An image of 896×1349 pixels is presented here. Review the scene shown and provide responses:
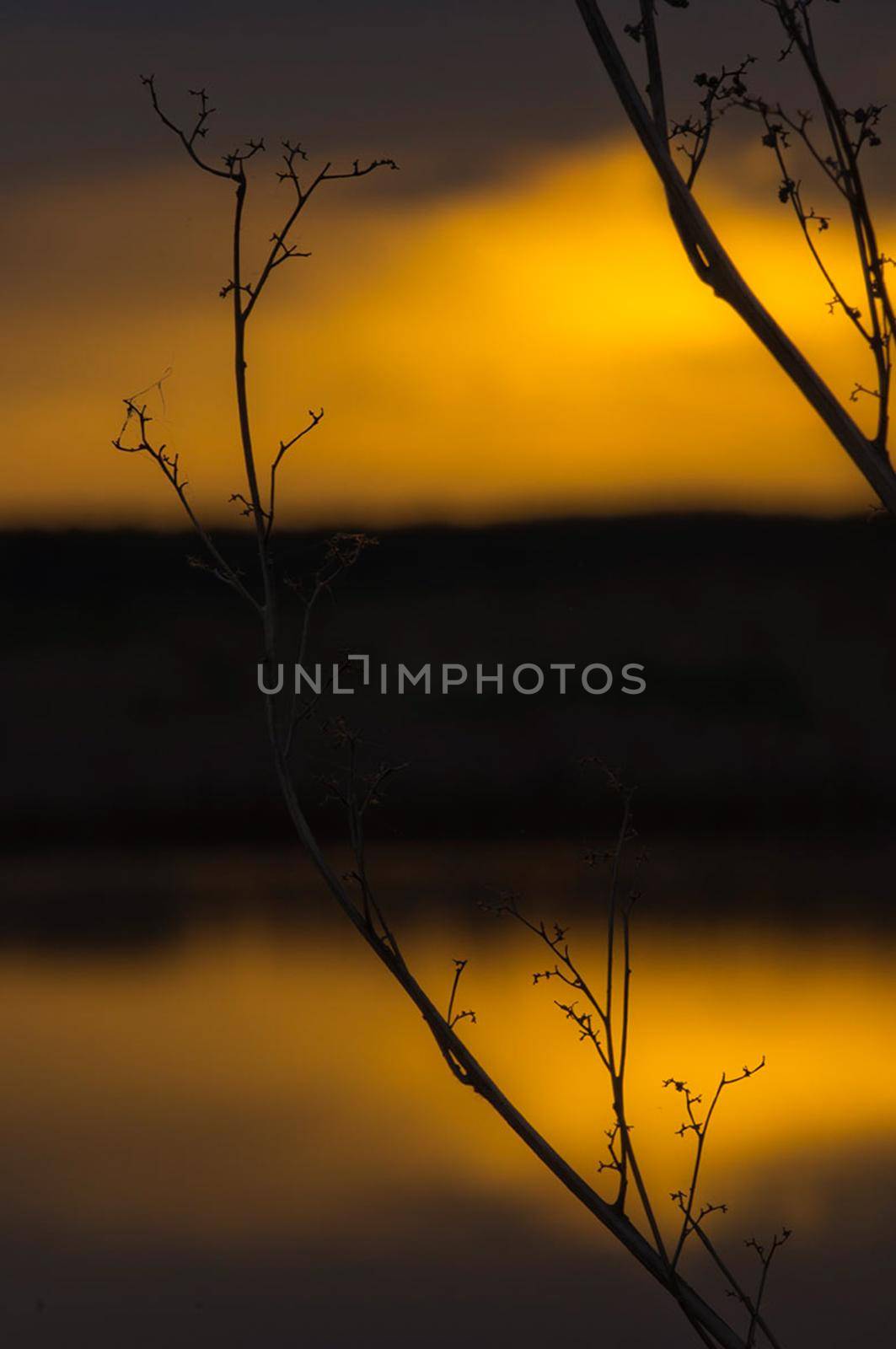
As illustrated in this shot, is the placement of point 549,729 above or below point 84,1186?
above

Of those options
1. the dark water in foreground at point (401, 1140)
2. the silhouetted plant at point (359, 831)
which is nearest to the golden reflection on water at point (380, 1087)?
the dark water in foreground at point (401, 1140)

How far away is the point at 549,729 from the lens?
2616 centimetres

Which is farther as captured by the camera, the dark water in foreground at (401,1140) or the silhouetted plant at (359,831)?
the dark water in foreground at (401,1140)

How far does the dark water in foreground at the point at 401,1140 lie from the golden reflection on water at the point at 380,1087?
2 centimetres

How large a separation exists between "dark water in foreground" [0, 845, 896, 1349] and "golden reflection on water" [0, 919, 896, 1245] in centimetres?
2

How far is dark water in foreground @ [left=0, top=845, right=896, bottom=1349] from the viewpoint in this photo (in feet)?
21.2

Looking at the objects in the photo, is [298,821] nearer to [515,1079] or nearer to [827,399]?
[827,399]

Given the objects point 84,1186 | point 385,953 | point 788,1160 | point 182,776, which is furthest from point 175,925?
point 385,953

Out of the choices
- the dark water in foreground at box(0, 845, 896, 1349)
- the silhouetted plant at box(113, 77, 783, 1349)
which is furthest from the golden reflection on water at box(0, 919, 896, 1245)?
the silhouetted plant at box(113, 77, 783, 1349)

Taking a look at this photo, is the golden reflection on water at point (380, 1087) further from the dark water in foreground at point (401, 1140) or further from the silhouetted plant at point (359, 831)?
the silhouetted plant at point (359, 831)

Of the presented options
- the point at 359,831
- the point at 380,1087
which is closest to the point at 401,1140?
the point at 380,1087

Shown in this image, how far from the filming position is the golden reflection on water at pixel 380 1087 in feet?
24.5

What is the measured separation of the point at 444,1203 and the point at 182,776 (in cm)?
1880

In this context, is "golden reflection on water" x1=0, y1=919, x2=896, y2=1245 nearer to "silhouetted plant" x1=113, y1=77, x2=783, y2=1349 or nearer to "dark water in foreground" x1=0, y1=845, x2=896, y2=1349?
"dark water in foreground" x1=0, y1=845, x2=896, y2=1349
